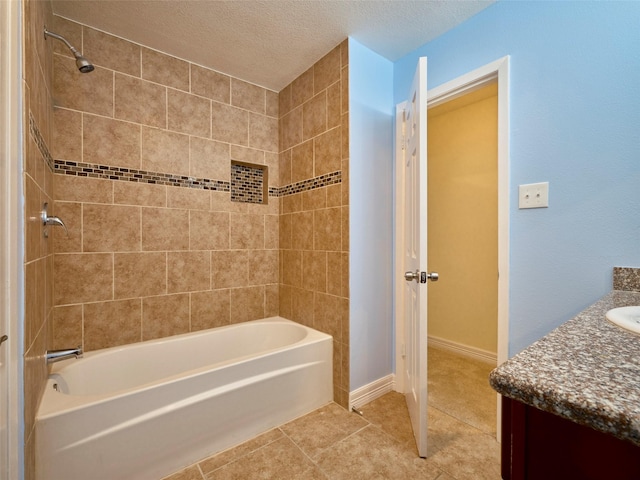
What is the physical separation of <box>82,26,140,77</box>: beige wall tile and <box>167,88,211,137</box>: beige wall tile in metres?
0.25

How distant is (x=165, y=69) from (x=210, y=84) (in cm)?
31

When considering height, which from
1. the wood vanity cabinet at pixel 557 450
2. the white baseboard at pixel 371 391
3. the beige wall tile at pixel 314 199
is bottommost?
the white baseboard at pixel 371 391

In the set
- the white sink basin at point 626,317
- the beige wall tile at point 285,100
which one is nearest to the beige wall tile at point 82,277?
the beige wall tile at point 285,100

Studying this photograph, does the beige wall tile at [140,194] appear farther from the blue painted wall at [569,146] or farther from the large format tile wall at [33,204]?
the blue painted wall at [569,146]

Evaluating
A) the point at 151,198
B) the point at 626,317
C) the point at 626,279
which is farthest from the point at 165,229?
the point at 626,279

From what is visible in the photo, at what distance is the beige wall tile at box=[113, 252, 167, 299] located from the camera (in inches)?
73.5

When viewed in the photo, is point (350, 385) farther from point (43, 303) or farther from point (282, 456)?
point (43, 303)

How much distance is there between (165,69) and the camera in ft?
6.63

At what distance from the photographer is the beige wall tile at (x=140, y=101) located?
1.85m

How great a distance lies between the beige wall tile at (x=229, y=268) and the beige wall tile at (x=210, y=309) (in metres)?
0.08

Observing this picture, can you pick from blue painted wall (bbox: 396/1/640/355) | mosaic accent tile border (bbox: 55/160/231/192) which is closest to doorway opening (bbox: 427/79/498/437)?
blue painted wall (bbox: 396/1/640/355)

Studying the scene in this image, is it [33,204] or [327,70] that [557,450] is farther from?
[327,70]

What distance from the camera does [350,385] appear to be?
6.21 ft

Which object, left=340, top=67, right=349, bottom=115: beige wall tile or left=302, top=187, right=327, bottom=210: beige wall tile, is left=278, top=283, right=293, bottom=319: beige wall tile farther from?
left=340, top=67, right=349, bottom=115: beige wall tile
